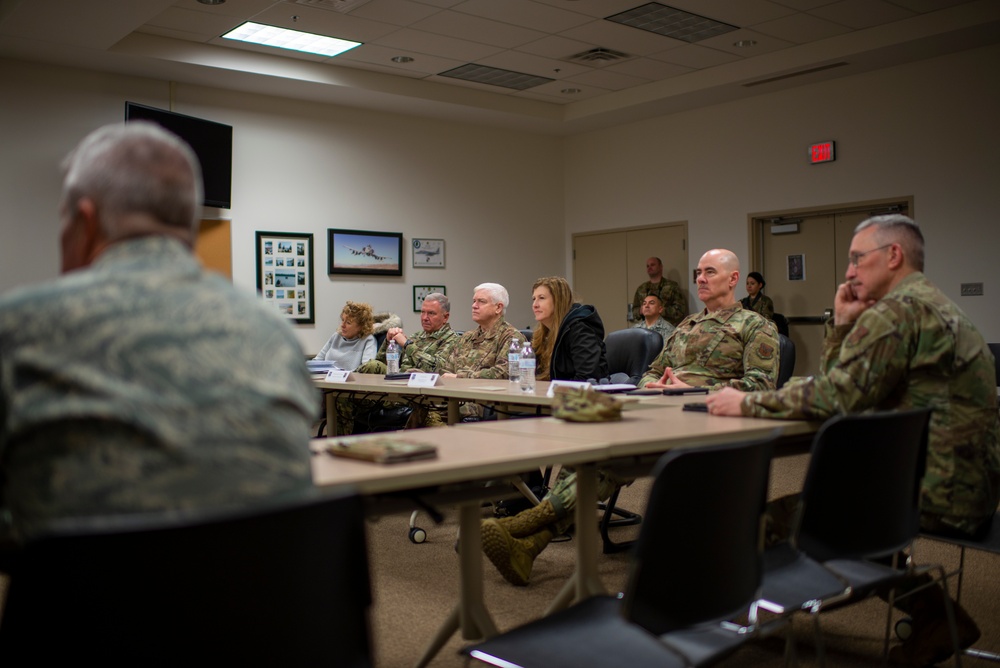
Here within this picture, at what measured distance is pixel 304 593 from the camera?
1198 millimetres

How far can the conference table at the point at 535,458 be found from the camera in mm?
1817

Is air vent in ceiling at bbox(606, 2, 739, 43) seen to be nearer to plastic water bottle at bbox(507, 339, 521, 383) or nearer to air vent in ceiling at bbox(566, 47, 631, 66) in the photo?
air vent in ceiling at bbox(566, 47, 631, 66)

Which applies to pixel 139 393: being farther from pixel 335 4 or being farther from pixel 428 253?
pixel 428 253

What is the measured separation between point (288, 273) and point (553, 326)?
4.52m

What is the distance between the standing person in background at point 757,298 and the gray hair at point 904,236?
6.46 m

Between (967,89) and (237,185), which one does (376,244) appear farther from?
(967,89)

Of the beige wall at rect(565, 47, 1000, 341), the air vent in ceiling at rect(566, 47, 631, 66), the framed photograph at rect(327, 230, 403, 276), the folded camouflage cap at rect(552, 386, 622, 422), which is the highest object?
the air vent in ceiling at rect(566, 47, 631, 66)

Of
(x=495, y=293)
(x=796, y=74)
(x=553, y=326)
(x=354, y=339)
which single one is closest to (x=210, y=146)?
(x=354, y=339)

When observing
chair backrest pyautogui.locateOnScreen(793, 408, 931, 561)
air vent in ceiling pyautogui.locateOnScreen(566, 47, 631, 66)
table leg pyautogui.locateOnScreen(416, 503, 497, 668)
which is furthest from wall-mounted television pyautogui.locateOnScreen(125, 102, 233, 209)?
chair backrest pyautogui.locateOnScreen(793, 408, 931, 561)

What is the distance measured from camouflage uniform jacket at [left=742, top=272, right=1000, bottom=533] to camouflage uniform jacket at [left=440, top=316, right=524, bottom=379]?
2.88m

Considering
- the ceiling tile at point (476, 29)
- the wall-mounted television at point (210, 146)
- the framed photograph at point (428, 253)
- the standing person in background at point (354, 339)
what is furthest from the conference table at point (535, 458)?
the framed photograph at point (428, 253)

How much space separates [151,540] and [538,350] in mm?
4233

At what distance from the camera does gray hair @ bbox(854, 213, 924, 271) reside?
269 centimetres

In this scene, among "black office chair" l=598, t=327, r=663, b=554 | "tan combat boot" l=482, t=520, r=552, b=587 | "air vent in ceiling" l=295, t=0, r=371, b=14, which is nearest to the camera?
"tan combat boot" l=482, t=520, r=552, b=587
